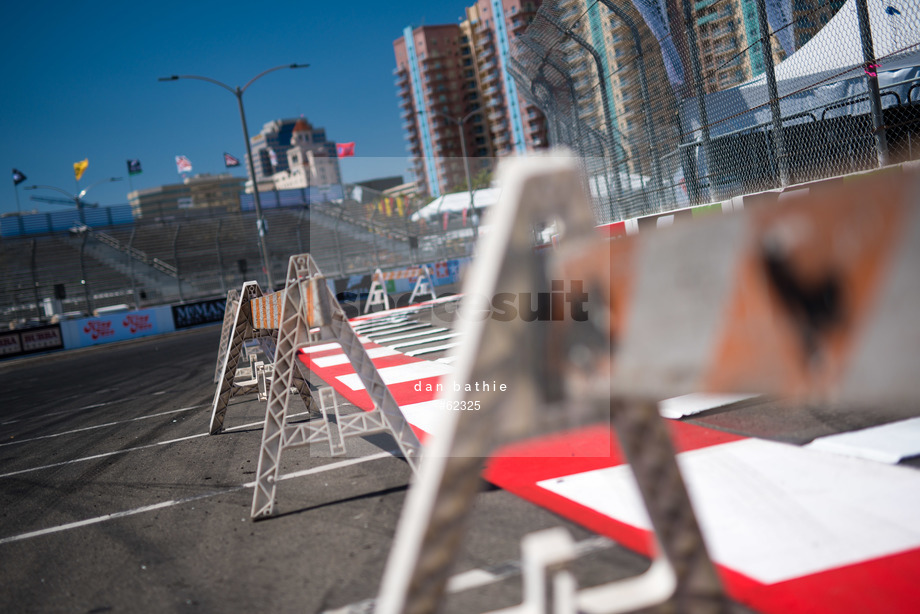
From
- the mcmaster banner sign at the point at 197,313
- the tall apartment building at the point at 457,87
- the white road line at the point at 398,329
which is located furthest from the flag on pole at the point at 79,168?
the tall apartment building at the point at 457,87

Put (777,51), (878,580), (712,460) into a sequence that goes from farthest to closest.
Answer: (777,51)
(712,460)
(878,580)

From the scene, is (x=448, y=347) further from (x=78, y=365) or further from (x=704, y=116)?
(x=78, y=365)

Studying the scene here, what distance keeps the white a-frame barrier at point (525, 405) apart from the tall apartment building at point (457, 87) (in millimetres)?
134078

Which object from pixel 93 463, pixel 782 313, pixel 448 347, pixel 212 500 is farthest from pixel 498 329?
pixel 448 347

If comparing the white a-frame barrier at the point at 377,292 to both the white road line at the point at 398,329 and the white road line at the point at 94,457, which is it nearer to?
the white road line at the point at 398,329

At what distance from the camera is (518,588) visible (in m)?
2.89

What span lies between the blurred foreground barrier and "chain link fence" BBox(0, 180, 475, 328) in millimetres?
30703

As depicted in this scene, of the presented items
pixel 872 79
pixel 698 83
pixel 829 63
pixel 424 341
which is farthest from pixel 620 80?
pixel 424 341

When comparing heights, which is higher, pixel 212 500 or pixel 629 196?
pixel 629 196

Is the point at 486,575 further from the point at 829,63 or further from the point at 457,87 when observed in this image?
the point at 457,87

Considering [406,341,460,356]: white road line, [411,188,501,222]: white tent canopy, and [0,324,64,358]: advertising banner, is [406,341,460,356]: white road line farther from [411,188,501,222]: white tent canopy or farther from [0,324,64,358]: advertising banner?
[411,188,501,222]: white tent canopy

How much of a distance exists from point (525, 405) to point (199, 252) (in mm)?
49651

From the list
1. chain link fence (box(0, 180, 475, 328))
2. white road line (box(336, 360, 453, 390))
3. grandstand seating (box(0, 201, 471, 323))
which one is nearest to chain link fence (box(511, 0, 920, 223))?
white road line (box(336, 360, 453, 390))

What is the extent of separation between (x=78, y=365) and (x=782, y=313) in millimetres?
21163
